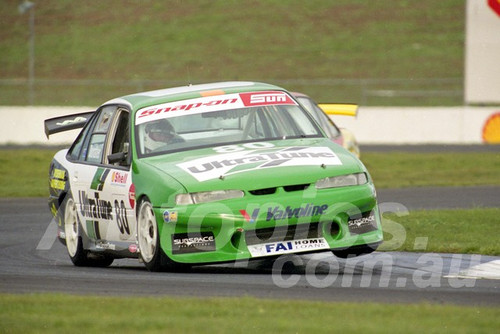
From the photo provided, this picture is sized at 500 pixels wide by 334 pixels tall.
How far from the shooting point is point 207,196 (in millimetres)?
8141

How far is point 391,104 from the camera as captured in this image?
41125 millimetres

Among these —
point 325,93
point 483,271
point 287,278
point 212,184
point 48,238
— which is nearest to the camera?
point 287,278

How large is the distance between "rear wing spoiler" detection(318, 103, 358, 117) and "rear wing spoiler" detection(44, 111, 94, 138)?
3.20 meters

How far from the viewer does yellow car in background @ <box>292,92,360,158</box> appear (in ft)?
43.5

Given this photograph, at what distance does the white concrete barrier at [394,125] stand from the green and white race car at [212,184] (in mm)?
18674

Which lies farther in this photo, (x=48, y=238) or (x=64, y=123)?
(x=48, y=238)

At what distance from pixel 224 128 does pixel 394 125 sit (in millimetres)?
20502

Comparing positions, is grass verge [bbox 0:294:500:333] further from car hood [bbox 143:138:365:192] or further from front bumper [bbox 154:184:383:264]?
car hood [bbox 143:138:365:192]

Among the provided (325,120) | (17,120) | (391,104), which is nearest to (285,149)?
(325,120)

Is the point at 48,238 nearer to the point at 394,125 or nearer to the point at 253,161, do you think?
the point at 253,161

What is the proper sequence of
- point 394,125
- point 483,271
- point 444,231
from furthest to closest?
point 394,125
point 444,231
point 483,271

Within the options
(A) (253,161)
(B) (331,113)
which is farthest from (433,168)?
(A) (253,161)

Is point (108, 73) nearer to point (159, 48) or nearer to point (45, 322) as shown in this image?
point (159, 48)

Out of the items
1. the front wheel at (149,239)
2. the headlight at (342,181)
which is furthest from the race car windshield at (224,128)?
the headlight at (342,181)
